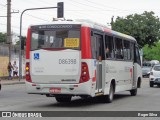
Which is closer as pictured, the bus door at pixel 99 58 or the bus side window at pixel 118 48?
the bus door at pixel 99 58

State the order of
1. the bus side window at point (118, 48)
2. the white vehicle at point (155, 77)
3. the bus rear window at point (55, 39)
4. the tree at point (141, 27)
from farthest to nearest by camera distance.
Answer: the tree at point (141, 27)
the white vehicle at point (155, 77)
the bus side window at point (118, 48)
the bus rear window at point (55, 39)

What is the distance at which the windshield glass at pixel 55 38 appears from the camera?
15.5m

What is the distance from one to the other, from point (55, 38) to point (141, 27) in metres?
50.8

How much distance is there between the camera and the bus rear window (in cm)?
1551

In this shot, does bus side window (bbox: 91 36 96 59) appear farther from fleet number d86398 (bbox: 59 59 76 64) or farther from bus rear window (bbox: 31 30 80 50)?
fleet number d86398 (bbox: 59 59 76 64)

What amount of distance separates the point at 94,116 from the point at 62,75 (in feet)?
9.80

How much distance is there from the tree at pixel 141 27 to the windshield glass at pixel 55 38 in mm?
50387

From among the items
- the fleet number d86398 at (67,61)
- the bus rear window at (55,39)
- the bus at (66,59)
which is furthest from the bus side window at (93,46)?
the fleet number d86398 at (67,61)

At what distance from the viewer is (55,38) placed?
619 inches

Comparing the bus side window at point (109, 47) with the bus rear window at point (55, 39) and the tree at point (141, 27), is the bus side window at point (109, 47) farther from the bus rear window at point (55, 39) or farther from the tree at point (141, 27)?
the tree at point (141, 27)

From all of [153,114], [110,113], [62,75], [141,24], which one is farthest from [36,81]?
[141,24]

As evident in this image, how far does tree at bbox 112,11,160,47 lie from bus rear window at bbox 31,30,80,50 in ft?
165

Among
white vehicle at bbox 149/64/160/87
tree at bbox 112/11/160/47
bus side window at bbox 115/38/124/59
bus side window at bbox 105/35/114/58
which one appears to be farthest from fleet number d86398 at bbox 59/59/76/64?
tree at bbox 112/11/160/47

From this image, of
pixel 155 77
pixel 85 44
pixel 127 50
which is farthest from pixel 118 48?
pixel 155 77
